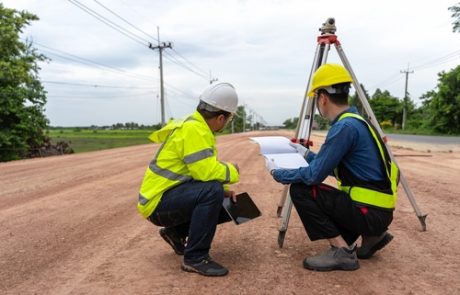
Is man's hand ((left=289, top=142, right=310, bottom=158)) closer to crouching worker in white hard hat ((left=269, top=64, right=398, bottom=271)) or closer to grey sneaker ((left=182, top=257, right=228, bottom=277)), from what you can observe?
crouching worker in white hard hat ((left=269, top=64, right=398, bottom=271))

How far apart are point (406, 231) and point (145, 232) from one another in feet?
9.64

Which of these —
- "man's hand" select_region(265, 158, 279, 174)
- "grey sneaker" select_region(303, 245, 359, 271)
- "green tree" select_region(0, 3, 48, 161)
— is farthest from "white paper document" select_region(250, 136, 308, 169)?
"green tree" select_region(0, 3, 48, 161)

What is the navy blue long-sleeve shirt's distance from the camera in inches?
125

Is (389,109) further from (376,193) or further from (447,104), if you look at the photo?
(376,193)

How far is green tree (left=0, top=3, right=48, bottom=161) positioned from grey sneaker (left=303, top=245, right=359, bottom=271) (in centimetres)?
1892

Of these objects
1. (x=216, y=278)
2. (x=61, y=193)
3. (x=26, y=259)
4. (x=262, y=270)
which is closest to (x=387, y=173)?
(x=262, y=270)

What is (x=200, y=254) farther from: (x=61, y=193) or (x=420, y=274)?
(x=61, y=193)

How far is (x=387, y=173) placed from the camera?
10.7 feet

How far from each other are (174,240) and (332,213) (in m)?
1.46

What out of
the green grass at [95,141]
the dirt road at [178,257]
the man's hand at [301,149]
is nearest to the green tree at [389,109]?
the green grass at [95,141]

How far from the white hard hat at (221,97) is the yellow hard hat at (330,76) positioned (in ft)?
2.23

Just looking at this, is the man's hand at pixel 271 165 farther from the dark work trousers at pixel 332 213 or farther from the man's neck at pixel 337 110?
the man's neck at pixel 337 110

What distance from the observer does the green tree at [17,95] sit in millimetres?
19375

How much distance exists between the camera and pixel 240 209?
12.0 ft
